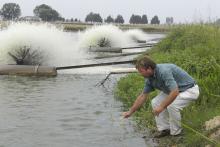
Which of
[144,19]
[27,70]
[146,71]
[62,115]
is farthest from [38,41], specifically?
[144,19]

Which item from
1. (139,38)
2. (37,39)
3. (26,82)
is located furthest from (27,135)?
(139,38)

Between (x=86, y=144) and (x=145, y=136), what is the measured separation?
46.8 inches

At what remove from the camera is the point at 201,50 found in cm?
1700

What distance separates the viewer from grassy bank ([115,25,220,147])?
9.70 metres

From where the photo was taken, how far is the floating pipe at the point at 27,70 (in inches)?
895

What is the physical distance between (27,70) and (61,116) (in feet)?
32.3

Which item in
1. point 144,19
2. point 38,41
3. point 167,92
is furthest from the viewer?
point 144,19

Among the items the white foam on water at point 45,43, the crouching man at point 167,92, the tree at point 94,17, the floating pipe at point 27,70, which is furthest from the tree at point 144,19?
the crouching man at point 167,92

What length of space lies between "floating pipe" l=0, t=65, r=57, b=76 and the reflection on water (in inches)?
73.3

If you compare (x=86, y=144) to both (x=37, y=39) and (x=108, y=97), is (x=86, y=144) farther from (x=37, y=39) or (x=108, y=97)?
(x=37, y=39)

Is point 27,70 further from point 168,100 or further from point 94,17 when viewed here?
point 94,17

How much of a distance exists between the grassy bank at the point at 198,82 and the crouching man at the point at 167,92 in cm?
29

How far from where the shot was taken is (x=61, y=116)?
531 inches

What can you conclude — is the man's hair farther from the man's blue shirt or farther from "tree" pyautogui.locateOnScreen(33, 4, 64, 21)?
"tree" pyautogui.locateOnScreen(33, 4, 64, 21)
